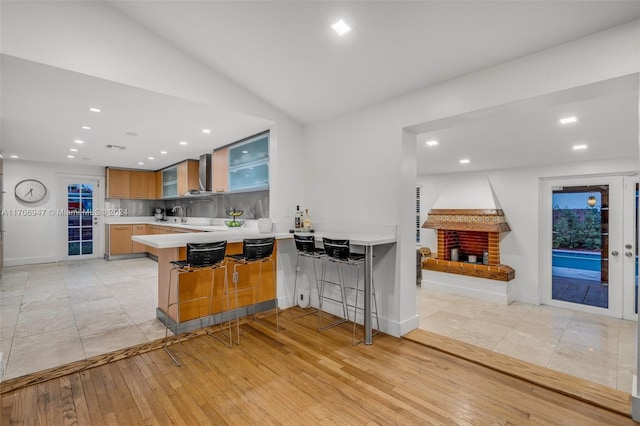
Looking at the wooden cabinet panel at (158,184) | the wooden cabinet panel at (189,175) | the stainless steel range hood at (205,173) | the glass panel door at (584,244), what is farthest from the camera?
the wooden cabinet panel at (158,184)

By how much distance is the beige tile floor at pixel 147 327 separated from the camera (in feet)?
8.73

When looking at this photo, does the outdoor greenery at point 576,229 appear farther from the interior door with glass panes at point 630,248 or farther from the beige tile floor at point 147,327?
the beige tile floor at point 147,327

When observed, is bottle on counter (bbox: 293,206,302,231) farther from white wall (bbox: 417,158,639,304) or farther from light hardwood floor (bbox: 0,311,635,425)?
white wall (bbox: 417,158,639,304)

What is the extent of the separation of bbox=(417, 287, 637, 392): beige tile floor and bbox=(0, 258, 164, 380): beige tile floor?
3408 millimetres

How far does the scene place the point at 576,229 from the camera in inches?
178

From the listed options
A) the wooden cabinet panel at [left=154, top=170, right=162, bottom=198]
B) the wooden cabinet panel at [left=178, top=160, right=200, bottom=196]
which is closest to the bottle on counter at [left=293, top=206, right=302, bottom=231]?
the wooden cabinet panel at [left=178, top=160, right=200, bottom=196]

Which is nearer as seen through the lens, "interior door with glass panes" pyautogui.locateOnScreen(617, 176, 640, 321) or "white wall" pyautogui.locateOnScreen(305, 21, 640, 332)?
"white wall" pyautogui.locateOnScreen(305, 21, 640, 332)

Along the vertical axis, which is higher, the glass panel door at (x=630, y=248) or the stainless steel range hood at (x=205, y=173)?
the stainless steel range hood at (x=205, y=173)

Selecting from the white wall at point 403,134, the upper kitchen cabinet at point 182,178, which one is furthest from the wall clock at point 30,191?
the white wall at point 403,134

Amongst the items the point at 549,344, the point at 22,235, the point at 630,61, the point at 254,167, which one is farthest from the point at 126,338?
the point at 22,235

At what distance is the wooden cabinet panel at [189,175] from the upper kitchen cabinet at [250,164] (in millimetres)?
Result: 1847

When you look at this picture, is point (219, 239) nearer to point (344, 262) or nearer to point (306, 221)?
point (306, 221)

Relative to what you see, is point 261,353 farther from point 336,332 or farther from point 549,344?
point 549,344

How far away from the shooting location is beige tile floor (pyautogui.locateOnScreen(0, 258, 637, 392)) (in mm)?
2662
